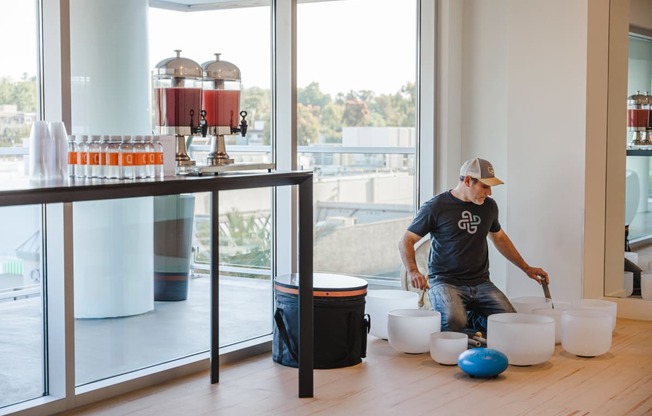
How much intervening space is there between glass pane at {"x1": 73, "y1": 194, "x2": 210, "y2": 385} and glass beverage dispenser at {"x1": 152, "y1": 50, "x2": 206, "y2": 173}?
1.65 ft

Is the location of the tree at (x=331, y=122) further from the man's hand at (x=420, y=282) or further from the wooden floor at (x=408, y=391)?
the wooden floor at (x=408, y=391)

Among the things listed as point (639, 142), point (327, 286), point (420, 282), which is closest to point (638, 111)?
point (639, 142)

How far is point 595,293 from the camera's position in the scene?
604 centimetres

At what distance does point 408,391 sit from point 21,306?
1.73m

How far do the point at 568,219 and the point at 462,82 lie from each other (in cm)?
120

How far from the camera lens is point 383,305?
529 centimetres

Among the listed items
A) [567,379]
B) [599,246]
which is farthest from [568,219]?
[567,379]

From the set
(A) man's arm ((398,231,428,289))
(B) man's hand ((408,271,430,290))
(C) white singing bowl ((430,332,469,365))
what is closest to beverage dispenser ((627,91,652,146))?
(A) man's arm ((398,231,428,289))

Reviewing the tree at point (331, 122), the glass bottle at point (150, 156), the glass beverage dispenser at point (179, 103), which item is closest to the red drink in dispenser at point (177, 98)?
the glass beverage dispenser at point (179, 103)

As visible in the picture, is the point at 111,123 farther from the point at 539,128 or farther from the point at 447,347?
the point at 539,128

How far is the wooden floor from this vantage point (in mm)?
4031

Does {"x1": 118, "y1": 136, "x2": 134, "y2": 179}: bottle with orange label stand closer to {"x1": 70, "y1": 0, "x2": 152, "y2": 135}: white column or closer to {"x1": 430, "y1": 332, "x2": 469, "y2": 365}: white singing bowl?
{"x1": 70, "y1": 0, "x2": 152, "y2": 135}: white column

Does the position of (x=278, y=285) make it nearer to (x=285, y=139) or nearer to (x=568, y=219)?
(x=285, y=139)

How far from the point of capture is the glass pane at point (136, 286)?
424 centimetres
